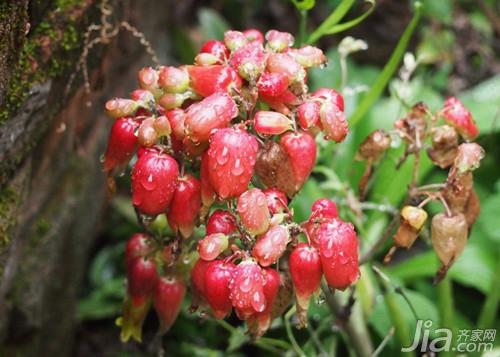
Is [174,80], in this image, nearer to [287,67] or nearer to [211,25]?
[287,67]

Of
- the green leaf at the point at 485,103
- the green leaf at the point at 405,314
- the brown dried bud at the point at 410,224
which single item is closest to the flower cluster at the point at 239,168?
the brown dried bud at the point at 410,224

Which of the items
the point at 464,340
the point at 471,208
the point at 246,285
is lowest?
the point at 464,340

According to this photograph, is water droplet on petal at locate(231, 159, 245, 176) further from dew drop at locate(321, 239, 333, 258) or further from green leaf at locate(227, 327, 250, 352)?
green leaf at locate(227, 327, 250, 352)

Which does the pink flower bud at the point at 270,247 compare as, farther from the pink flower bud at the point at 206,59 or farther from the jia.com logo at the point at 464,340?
the jia.com logo at the point at 464,340

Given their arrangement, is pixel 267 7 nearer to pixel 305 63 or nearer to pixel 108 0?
pixel 108 0

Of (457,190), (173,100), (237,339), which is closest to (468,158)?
(457,190)
